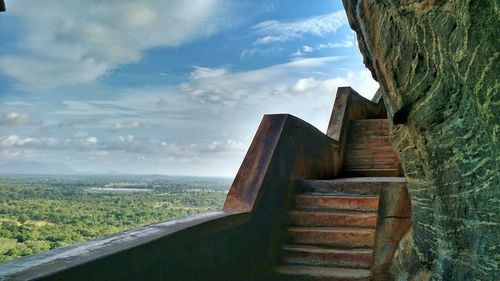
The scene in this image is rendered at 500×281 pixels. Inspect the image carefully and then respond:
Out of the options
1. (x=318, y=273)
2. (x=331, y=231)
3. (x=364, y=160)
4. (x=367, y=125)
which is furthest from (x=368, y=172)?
(x=318, y=273)

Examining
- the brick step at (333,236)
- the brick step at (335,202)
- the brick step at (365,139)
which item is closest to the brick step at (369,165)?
the brick step at (365,139)

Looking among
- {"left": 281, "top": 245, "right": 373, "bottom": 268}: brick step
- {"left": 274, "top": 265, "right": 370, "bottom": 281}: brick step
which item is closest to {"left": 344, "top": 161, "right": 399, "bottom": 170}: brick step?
{"left": 281, "top": 245, "right": 373, "bottom": 268}: brick step

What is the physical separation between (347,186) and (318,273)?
132cm

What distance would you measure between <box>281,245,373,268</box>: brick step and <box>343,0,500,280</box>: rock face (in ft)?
3.18

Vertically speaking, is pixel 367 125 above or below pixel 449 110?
above

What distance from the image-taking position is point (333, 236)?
4.39 metres

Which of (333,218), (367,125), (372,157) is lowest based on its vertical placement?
(333,218)

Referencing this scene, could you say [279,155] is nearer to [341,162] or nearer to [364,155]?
[341,162]

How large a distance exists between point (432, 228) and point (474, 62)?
1.58m

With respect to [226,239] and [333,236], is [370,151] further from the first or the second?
[226,239]

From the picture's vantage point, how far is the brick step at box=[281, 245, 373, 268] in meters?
4.09

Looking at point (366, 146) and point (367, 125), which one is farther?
point (367, 125)

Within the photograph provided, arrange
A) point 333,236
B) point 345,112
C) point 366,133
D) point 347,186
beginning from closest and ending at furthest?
point 333,236
point 347,186
point 366,133
point 345,112

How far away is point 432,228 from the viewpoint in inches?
117
